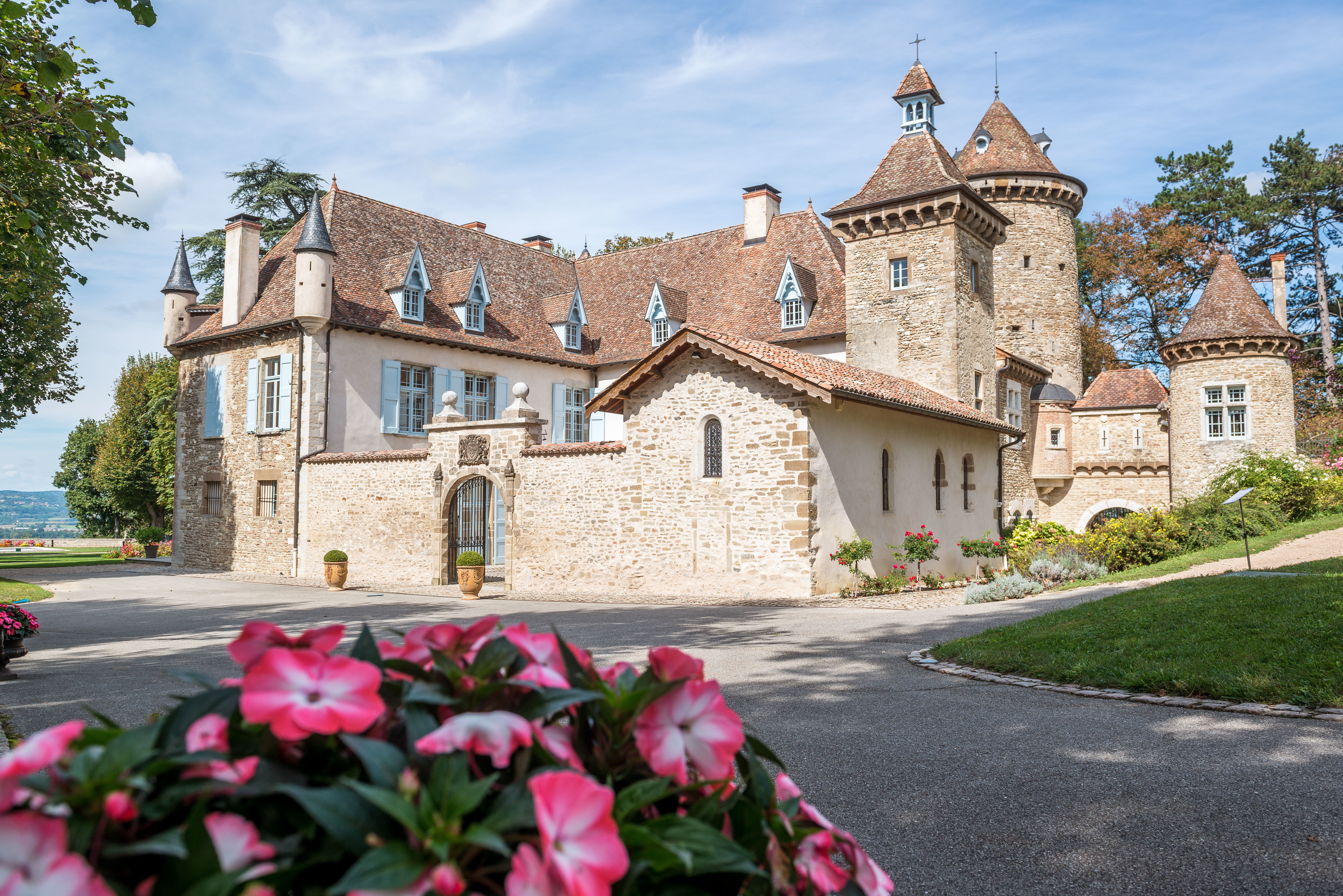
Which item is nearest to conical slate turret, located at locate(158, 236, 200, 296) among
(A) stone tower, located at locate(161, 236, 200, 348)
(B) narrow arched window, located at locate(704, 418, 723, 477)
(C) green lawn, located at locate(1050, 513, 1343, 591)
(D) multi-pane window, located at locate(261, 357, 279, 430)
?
(A) stone tower, located at locate(161, 236, 200, 348)

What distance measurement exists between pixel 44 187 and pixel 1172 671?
14282 mm

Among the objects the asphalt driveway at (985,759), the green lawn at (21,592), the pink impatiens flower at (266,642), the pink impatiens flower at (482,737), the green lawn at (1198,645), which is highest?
the pink impatiens flower at (266,642)

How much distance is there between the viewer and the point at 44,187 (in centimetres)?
1205

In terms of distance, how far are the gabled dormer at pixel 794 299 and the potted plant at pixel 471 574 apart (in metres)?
12.1

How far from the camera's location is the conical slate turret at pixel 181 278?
27109 millimetres

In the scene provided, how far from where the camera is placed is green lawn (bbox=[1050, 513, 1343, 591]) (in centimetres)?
1532

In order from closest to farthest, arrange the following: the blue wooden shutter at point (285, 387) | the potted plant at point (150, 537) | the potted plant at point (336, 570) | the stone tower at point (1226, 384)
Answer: the potted plant at point (336, 570) < the blue wooden shutter at point (285, 387) < the stone tower at point (1226, 384) < the potted plant at point (150, 537)

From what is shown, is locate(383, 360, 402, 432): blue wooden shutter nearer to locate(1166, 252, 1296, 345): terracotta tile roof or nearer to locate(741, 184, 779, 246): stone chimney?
locate(741, 184, 779, 246): stone chimney

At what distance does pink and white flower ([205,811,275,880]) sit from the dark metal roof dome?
33806 millimetres

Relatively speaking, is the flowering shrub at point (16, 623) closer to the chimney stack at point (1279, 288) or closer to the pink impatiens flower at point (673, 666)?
the pink impatiens flower at point (673, 666)

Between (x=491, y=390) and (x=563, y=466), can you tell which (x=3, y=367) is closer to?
(x=491, y=390)

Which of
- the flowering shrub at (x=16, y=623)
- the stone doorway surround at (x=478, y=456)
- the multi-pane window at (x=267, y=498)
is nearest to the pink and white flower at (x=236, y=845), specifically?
the flowering shrub at (x=16, y=623)

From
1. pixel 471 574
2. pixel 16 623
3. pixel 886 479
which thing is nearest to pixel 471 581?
pixel 471 574

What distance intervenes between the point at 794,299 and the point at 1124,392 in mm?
15272
